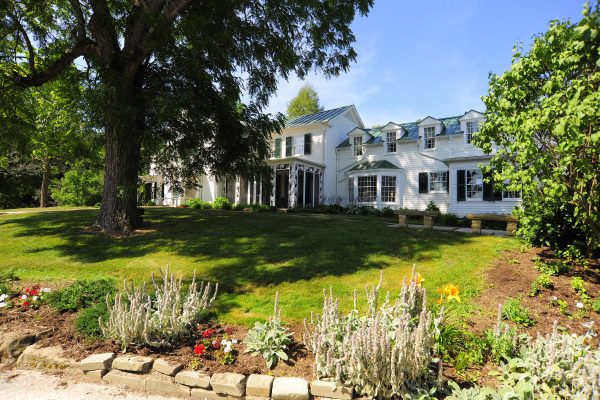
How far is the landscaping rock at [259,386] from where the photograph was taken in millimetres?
3371

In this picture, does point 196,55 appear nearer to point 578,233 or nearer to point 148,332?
point 148,332

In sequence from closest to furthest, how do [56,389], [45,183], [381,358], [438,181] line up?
[381,358]
[56,389]
[438,181]
[45,183]

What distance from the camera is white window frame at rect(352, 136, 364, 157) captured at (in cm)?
2494

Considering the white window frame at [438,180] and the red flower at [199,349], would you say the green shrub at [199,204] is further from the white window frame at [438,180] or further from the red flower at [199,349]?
the red flower at [199,349]

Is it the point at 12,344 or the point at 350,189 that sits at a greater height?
the point at 350,189

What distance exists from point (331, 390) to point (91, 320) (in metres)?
3.38

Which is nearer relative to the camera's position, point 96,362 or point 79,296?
point 96,362

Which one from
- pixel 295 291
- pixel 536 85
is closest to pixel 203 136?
pixel 295 291

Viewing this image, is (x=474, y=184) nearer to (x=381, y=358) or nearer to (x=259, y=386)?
(x=381, y=358)

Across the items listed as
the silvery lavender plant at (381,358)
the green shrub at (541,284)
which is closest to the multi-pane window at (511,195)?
the green shrub at (541,284)

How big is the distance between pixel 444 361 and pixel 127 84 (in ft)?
33.5

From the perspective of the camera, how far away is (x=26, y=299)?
17.7 feet

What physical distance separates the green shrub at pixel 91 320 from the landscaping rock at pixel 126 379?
32.0 inches

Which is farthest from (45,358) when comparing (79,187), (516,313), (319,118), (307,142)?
(79,187)
